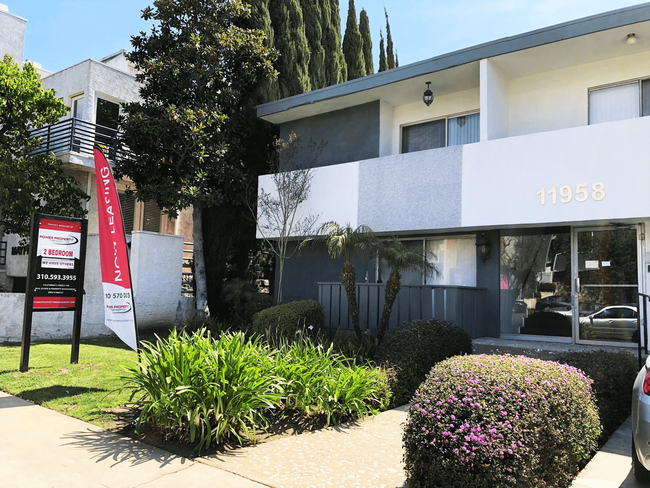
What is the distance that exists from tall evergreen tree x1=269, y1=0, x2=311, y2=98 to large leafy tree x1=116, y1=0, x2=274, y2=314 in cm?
155

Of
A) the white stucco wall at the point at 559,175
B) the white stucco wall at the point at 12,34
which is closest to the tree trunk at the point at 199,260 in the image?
the white stucco wall at the point at 559,175

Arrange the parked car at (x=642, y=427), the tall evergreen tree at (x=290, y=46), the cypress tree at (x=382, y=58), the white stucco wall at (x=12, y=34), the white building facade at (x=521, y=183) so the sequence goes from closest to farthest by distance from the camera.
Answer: the parked car at (x=642, y=427) → the white building facade at (x=521, y=183) → the tall evergreen tree at (x=290, y=46) → the white stucco wall at (x=12, y=34) → the cypress tree at (x=382, y=58)

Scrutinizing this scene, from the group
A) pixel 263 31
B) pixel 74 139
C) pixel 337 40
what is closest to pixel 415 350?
pixel 263 31

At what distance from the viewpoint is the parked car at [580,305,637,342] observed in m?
9.55

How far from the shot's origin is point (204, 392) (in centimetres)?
521

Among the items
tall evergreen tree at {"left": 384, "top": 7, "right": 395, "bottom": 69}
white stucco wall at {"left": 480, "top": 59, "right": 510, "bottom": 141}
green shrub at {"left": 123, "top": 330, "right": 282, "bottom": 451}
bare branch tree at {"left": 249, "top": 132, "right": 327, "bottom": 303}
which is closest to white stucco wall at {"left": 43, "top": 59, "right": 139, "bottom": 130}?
bare branch tree at {"left": 249, "top": 132, "right": 327, "bottom": 303}

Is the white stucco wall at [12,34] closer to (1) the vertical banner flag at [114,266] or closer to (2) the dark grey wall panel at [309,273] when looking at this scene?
(2) the dark grey wall panel at [309,273]

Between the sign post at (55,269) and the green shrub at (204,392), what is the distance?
389 cm

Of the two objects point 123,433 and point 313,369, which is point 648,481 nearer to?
point 313,369

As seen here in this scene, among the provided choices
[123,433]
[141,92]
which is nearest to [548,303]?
[123,433]

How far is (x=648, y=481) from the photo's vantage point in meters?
4.09

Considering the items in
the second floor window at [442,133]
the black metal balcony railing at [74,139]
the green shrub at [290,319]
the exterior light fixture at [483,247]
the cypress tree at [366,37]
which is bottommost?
the green shrub at [290,319]

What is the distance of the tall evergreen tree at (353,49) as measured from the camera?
2183 centimetres

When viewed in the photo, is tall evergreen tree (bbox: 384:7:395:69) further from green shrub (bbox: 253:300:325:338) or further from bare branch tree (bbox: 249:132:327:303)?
green shrub (bbox: 253:300:325:338)
